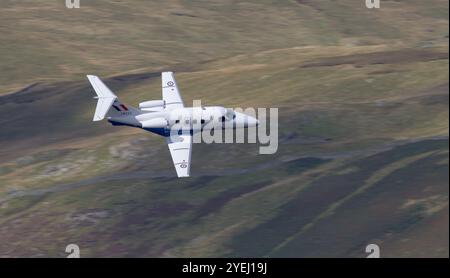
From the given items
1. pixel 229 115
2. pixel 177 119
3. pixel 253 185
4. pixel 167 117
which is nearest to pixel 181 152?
pixel 177 119

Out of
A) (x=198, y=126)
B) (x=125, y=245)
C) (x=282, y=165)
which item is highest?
(x=198, y=126)

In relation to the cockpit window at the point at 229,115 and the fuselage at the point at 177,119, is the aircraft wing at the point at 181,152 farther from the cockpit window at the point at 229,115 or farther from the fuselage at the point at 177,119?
the cockpit window at the point at 229,115

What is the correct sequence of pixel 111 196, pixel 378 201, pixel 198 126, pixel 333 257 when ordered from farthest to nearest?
pixel 111 196
pixel 378 201
pixel 333 257
pixel 198 126

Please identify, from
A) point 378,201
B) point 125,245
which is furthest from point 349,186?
point 125,245

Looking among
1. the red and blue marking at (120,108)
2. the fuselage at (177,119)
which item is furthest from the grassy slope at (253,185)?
the red and blue marking at (120,108)

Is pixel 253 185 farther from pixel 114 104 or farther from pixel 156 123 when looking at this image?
pixel 114 104

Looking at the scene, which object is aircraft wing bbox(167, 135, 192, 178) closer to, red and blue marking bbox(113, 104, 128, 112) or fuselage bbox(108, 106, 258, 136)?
fuselage bbox(108, 106, 258, 136)

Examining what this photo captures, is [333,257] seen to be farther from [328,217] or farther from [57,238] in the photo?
[57,238]

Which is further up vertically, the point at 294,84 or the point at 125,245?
the point at 294,84

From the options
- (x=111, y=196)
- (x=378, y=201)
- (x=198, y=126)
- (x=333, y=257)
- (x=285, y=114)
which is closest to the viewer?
(x=198, y=126)
